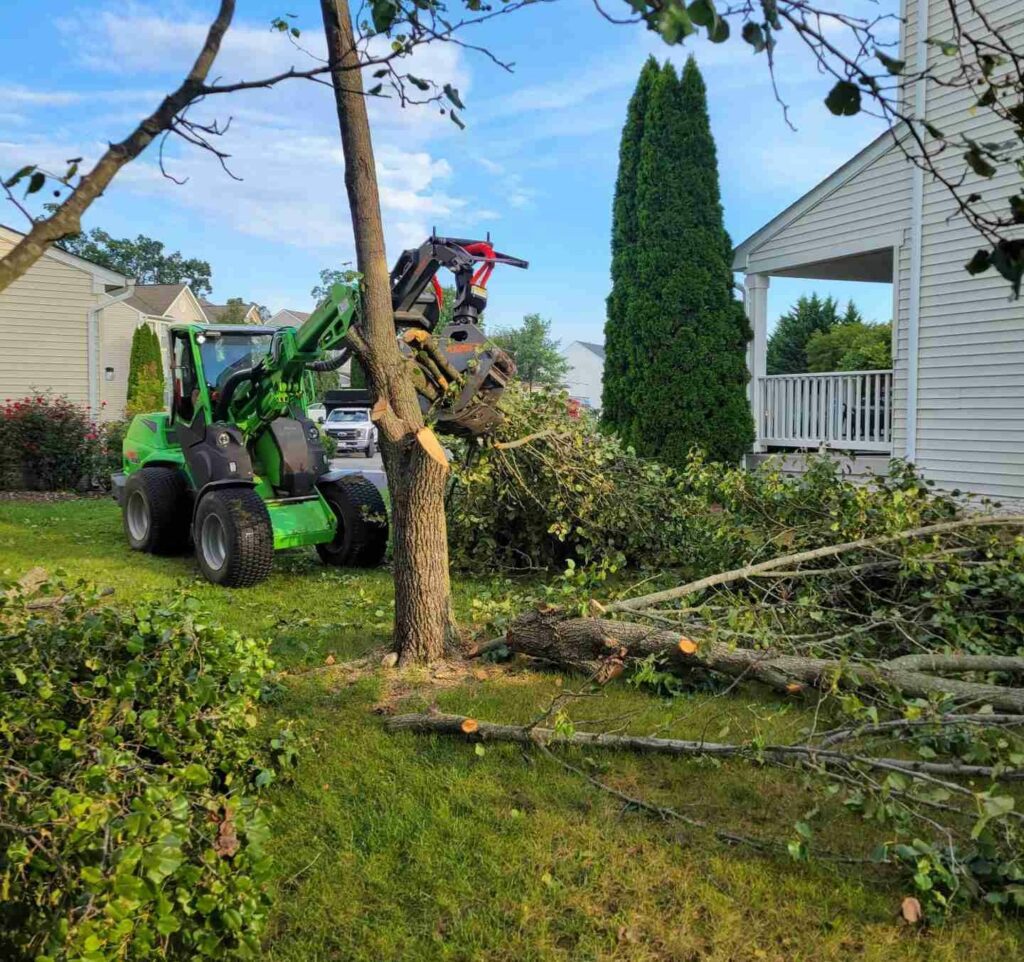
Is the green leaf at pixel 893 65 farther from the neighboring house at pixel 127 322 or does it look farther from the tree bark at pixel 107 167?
the neighboring house at pixel 127 322

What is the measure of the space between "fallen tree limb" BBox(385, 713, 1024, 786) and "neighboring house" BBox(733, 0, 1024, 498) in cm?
688

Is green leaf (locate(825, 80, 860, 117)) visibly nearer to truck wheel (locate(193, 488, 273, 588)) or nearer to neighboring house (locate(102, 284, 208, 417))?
truck wheel (locate(193, 488, 273, 588))

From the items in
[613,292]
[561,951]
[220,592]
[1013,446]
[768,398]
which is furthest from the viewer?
[613,292]

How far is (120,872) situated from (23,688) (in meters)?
1.38

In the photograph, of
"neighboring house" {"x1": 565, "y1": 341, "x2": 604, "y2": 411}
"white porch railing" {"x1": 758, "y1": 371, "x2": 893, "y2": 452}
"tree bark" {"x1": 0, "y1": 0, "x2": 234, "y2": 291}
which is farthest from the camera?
"neighboring house" {"x1": 565, "y1": 341, "x2": 604, "y2": 411}

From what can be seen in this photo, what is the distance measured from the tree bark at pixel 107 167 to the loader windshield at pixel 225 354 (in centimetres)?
629

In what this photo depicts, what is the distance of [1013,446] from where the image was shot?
939cm

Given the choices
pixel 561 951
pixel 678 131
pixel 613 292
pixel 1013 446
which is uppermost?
pixel 678 131

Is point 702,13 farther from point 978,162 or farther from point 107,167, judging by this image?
point 107,167

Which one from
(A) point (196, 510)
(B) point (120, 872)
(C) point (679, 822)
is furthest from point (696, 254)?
(B) point (120, 872)

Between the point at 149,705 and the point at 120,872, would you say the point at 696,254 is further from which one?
the point at 120,872

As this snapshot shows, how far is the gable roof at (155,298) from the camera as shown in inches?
1404

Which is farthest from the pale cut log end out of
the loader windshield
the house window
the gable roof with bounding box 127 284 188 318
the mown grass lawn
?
the gable roof with bounding box 127 284 188 318

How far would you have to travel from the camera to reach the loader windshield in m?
8.81
